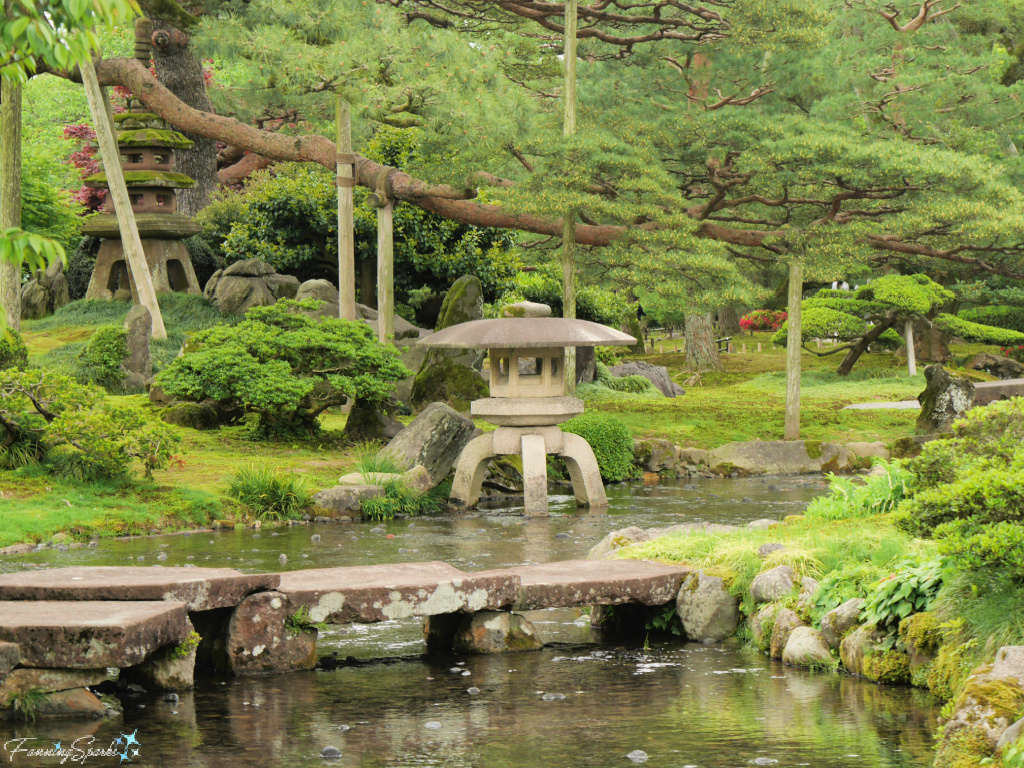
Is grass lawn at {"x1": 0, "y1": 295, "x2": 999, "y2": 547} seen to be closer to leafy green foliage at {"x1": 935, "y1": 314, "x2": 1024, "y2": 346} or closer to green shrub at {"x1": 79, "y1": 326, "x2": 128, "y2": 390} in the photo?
green shrub at {"x1": 79, "y1": 326, "x2": 128, "y2": 390}

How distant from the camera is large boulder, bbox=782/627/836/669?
759 cm

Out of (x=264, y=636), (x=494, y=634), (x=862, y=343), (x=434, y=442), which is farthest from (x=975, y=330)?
(x=264, y=636)

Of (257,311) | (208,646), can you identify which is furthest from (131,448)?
(208,646)

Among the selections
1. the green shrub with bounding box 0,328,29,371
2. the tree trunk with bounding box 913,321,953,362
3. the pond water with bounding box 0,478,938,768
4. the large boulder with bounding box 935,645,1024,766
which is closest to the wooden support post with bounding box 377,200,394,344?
the green shrub with bounding box 0,328,29,371

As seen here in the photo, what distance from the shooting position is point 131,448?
563 inches

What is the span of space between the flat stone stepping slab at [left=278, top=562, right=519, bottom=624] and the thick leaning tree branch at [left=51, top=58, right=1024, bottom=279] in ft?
44.7

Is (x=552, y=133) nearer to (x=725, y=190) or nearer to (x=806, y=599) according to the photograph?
(x=725, y=190)

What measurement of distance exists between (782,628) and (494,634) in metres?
1.99

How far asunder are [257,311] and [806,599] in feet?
41.3

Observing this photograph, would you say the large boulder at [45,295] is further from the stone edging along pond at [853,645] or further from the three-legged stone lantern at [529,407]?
the stone edging along pond at [853,645]

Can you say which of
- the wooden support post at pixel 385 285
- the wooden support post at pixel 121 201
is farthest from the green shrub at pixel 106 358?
the wooden support post at pixel 385 285

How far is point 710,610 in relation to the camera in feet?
27.9

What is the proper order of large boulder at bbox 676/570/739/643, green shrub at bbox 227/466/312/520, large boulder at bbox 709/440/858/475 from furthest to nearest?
1. large boulder at bbox 709/440/858/475
2. green shrub at bbox 227/466/312/520
3. large boulder at bbox 676/570/739/643

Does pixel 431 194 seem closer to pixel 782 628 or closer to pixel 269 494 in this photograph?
pixel 269 494
